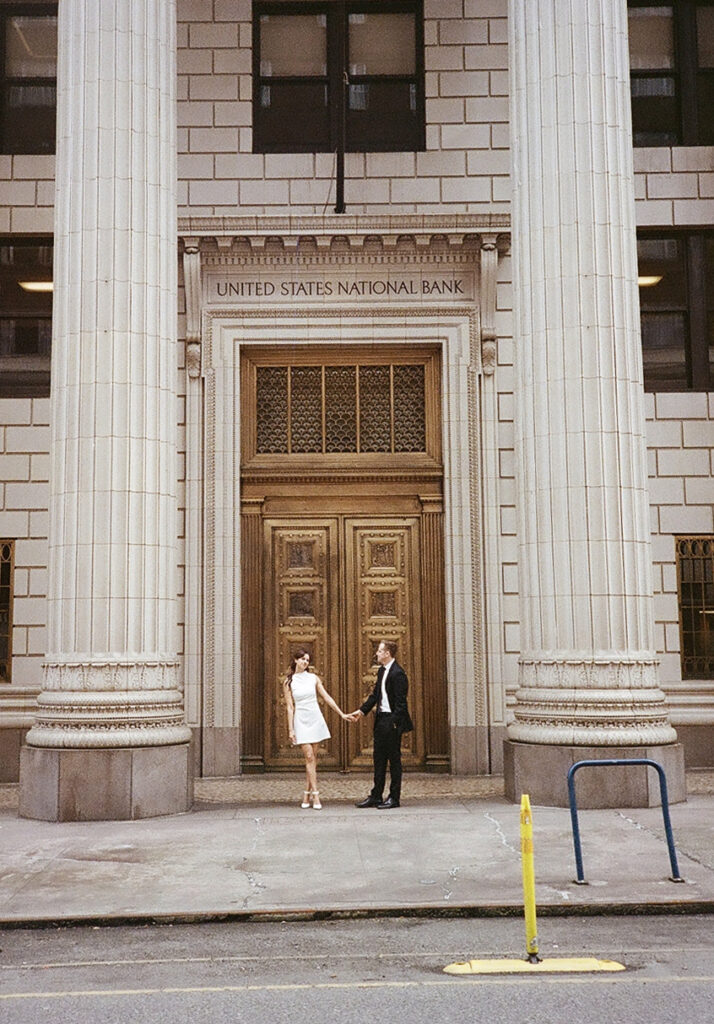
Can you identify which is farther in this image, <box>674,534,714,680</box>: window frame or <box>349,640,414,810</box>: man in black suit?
<box>674,534,714,680</box>: window frame

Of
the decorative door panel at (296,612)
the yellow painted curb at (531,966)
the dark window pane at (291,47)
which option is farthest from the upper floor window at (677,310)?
the yellow painted curb at (531,966)

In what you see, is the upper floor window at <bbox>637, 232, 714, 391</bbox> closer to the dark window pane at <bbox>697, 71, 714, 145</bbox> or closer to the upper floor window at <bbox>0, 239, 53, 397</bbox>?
the dark window pane at <bbox>697, 71, 714, 145</bbox>

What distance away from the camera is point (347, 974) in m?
6.91

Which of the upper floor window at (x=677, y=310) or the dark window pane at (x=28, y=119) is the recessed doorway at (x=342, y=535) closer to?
the upper floor window at (x=677, y=310)

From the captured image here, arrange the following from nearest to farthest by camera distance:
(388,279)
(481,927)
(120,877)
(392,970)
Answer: (392,970)
(481,927)
(120,877)
(388,279)

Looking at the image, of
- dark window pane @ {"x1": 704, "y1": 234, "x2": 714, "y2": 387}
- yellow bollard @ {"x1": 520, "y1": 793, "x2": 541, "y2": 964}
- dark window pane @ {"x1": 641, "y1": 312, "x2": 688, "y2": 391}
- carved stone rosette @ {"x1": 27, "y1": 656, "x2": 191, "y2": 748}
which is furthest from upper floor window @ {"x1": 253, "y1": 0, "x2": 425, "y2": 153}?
yellow bollard @ {"x1": 520, "y1": 793, "x2": 541, "y2": 964}

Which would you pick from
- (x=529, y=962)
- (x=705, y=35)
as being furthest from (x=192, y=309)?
(x=529, y=962)

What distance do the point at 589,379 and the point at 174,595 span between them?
5577mm

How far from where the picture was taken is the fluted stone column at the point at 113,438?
12.7 metres

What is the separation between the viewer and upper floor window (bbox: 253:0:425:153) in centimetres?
1759

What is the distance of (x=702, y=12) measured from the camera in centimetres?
1778

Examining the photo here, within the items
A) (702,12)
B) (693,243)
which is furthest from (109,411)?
(702,12)

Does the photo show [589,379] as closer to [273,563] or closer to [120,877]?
[273,563]

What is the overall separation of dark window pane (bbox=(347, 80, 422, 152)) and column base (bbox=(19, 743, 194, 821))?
1004cm
